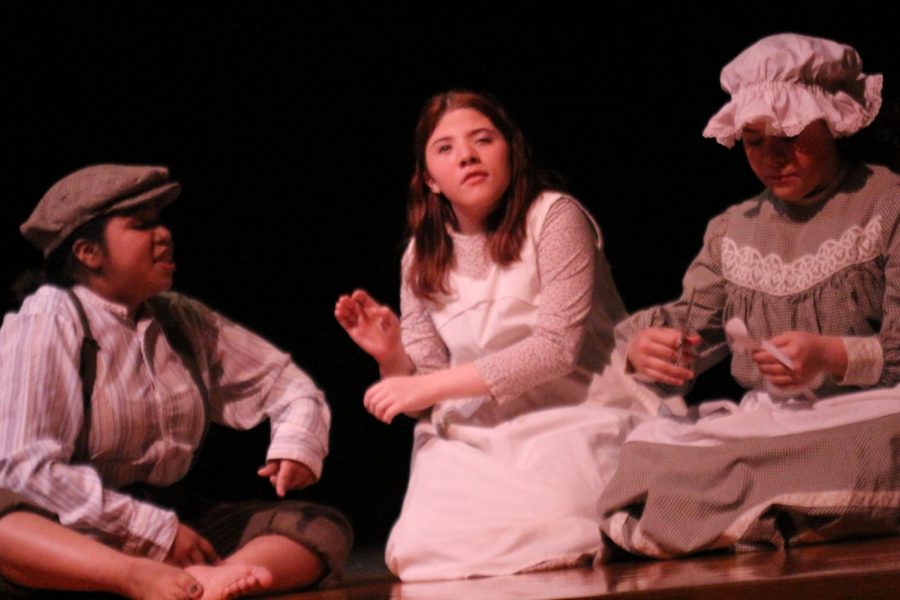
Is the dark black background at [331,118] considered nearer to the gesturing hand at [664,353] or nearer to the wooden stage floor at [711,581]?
the gesturing hand at [664,353]

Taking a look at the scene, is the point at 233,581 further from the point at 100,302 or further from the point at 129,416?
the point at 100,302

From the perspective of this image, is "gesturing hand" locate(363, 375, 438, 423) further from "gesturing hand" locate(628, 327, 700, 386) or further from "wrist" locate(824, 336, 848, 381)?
"wrist" locate(824, 336, 848, 381)

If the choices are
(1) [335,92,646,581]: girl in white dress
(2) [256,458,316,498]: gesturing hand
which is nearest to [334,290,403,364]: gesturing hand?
(1) [335,92,646,581]: girl in white dress

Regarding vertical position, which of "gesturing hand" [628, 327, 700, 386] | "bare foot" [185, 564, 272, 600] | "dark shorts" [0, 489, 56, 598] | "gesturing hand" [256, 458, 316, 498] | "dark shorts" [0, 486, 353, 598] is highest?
"gesturing hand" [628, 327, 700, 386]

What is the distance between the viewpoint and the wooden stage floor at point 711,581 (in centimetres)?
189

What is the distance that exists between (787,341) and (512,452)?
0.63 m

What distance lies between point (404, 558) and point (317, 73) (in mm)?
1560

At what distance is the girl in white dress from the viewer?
2.65m

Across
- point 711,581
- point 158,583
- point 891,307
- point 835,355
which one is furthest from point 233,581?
point 891,307

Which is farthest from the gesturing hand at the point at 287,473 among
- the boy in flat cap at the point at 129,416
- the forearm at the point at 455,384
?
the forearm at the point at 455,384

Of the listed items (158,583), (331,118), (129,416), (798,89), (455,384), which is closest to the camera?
(158,583)

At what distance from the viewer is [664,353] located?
A: 264 centimetres

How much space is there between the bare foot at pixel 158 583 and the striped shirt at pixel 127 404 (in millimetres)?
181

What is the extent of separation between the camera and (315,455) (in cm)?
275
